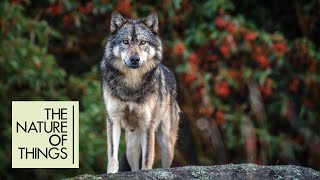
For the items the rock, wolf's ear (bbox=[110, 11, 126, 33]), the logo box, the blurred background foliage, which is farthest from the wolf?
the blurred background foliage

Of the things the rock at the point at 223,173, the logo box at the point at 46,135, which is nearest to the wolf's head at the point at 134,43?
the logo box at the point at 46,135

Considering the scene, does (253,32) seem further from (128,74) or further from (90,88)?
(128,74)

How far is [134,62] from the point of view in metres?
7.41

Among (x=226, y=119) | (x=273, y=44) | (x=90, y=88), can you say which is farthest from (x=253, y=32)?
(x=90, y=88)

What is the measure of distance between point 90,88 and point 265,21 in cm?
302

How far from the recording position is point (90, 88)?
497 inches

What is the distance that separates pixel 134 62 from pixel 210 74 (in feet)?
18.1

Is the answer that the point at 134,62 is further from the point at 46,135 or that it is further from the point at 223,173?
the point at 223,173

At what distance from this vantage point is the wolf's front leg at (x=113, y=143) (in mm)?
7379

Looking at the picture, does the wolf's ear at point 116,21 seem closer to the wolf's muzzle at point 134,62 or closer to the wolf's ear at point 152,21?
the wolf's ear at point 152,21

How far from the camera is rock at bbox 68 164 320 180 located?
18.5ft

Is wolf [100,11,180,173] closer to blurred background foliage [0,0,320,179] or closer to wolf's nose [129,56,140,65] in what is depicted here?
wolf's nose [129,56,140,65]

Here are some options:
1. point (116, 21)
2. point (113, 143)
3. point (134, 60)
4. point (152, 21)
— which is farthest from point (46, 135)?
point (152, 21)

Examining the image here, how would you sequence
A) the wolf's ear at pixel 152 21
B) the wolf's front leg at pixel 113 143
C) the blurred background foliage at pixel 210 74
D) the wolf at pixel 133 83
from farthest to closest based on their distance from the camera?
the blurred background foliage at pixel 210 74
the wolf's ear at pixel 152 21
the wolf at pixel 133 83
the wolf's front leg at pixel 113 143
